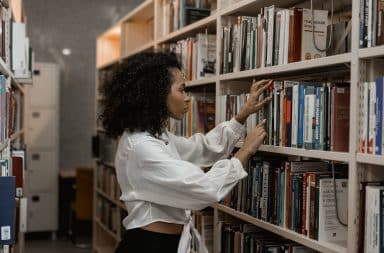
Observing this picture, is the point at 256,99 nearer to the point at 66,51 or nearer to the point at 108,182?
the point at 108,182

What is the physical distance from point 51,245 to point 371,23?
4.59 metres

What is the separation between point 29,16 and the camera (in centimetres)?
580

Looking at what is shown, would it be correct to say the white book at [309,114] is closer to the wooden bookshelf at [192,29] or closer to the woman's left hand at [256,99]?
the woman's left hand at [256,99]

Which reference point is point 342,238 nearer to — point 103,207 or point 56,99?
point 103,207

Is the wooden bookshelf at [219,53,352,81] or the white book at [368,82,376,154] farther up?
the wooden bookshelf at [219,53,352,81]

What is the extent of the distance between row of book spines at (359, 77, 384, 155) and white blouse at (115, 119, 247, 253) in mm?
489

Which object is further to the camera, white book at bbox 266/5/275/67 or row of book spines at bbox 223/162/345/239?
white book at bbox 266/5/275/67

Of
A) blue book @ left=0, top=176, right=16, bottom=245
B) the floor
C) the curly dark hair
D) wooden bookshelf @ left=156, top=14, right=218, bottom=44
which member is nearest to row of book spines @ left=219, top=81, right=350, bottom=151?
the curly dark hair

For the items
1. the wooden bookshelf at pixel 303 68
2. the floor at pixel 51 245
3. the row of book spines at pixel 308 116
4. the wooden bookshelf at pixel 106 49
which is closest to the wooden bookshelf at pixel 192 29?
the wooden bookshelf at pixel 303 68

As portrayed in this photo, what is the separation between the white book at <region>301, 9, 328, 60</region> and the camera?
194 centimetres

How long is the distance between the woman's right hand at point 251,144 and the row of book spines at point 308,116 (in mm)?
70

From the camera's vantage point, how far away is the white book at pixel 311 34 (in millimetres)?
1936

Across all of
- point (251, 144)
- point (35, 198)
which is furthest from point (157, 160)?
point (35, 198)

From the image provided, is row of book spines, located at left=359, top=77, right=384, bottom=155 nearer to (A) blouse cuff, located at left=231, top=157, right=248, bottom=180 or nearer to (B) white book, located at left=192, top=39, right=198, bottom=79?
(A) blouse cuff, located at left=231, top=157, right=248, bottom=180
